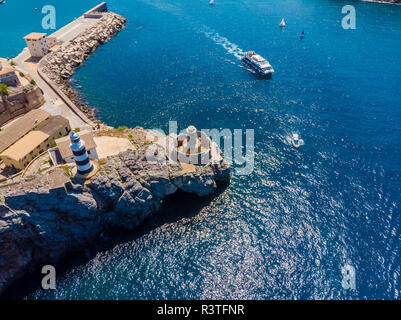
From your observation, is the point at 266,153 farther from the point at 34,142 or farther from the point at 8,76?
the point at 8,76

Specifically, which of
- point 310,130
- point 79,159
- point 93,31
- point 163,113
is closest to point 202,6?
point 93,31

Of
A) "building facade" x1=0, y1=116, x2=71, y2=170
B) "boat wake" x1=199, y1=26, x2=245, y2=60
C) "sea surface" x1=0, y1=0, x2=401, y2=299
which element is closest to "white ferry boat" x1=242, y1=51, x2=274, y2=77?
"sea surface" x1=0, y1=0, x2=401, y2=299

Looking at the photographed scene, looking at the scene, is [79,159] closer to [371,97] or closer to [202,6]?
[371,97]

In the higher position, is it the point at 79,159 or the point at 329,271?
the point at 79,159

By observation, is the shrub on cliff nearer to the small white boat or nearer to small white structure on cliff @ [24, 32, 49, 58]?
small white structure on cliff @ [24, 32, 49, 58]

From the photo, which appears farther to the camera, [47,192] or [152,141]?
[152,141]

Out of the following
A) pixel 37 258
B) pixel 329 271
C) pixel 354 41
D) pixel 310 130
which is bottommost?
pixel 37 258

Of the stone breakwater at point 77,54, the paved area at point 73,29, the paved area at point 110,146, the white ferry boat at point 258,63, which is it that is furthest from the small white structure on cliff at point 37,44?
the white ferry boat at point 258,63

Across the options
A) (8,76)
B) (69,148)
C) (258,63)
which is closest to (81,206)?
(69,148)

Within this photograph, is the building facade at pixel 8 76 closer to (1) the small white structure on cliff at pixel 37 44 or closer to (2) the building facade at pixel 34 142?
(2) the building facade at pixel 34 142
